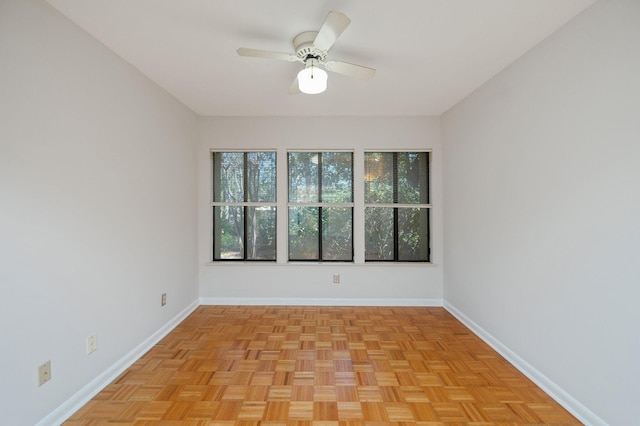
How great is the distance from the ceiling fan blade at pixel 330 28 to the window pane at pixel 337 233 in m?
2.17

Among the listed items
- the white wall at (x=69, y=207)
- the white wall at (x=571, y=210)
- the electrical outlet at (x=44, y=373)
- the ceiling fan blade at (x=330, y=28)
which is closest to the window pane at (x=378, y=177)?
the white wall at (x=571, y=210)

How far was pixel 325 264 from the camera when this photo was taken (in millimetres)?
3574

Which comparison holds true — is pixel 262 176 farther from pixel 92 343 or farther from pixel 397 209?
pixel 92 343

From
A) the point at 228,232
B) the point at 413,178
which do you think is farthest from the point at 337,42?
the point at 228,232

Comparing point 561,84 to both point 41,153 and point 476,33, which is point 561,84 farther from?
point 41,153

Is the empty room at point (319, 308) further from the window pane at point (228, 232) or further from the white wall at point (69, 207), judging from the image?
the window pane at point (228, 232)

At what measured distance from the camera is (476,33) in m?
1.87

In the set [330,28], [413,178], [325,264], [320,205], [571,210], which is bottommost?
[325,264]

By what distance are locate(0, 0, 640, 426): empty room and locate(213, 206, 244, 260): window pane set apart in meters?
0.33

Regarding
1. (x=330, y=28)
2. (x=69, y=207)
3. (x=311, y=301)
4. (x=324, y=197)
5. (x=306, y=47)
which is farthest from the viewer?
(x=324, y=197)

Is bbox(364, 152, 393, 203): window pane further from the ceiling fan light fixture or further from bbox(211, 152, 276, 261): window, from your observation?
the ceiling fan light fixture

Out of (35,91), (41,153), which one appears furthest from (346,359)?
(35,91)

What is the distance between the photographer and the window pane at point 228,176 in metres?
3.68

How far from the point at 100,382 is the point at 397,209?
327 centimetres
